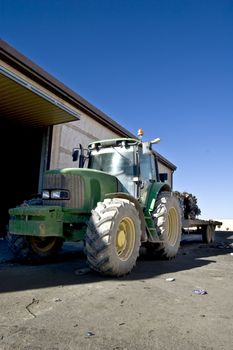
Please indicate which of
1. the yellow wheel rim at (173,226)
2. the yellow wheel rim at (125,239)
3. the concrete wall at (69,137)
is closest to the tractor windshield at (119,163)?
the yellow wheel rim at (125,239)

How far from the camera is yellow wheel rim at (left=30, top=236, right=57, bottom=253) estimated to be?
6301 millimetres

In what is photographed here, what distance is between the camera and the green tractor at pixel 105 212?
5012mm

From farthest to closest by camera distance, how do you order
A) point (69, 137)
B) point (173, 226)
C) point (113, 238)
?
point (69, 137)
point (173, 226)
point (113, 238)

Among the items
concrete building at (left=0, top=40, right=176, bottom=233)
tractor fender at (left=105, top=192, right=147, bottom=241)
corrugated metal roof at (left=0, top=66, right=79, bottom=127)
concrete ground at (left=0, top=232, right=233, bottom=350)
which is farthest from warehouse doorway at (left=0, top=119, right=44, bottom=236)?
concrete ground at (left=0, top=232, right=233, bottom=350)

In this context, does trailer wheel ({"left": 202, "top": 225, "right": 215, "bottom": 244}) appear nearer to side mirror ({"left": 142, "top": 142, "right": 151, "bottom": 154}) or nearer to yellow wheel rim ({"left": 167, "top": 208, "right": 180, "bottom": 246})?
yellow wheel rim ({"left": 167, "top": 208, "right": 180, "bottom": 246})

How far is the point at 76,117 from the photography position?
10359 millimetres

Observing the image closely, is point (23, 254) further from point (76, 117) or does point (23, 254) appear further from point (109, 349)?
point (76, 117)

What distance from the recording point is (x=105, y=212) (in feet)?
16.8

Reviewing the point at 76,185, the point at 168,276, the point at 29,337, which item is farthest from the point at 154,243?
the point at 29,337

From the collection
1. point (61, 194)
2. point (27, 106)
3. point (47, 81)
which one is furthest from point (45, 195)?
point (47, 81)

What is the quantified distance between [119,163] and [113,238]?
2.36 m

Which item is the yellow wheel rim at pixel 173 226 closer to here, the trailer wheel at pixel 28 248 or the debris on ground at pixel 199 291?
the trailer wheel at pixel 28 248

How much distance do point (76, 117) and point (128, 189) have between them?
14.4 feet

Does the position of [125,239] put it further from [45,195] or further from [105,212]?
[45,195]
